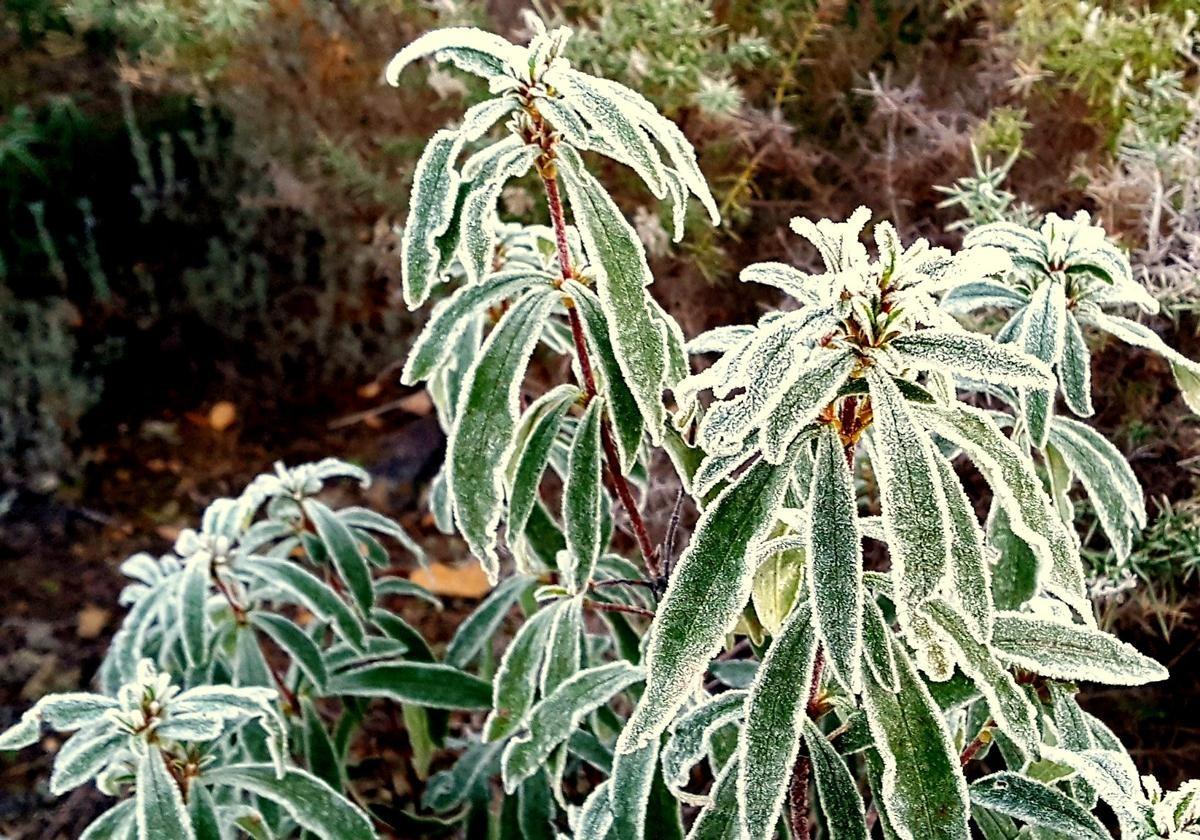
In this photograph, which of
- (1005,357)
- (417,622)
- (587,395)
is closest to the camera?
(1005,357)

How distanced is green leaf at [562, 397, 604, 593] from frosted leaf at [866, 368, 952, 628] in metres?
0.39

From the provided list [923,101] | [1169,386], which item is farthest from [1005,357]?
[923,101]

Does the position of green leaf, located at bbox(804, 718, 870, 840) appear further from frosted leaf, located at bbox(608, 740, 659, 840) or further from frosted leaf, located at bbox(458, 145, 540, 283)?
frosted leaf, located at bbox(458, 145, 540, 283)

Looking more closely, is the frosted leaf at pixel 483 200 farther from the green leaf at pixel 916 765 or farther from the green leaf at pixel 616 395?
the green leaf at pixel 916 765

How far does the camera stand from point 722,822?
950 mm

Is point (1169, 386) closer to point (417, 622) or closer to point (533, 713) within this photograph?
point (533, 713)

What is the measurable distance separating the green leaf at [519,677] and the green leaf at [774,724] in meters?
0.44

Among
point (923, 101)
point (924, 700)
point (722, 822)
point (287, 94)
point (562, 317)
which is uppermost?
point (287, 94)

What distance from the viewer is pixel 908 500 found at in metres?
0.70

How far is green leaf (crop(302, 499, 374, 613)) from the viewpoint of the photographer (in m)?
1.49

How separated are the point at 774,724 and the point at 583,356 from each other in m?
0.45

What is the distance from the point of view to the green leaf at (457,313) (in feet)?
3.42

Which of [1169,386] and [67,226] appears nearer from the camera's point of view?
[1169,386]

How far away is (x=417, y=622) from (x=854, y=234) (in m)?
1.92
